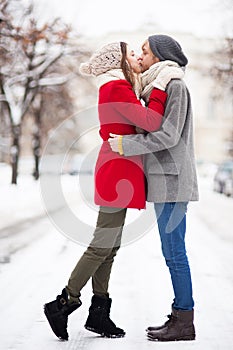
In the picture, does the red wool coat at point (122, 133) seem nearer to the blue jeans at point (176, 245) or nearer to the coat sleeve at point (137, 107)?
the coat sleeve at point (137, 107)

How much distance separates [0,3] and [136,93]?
37.0ft

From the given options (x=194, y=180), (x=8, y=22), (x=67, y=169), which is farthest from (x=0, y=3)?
(x=67, y=169)

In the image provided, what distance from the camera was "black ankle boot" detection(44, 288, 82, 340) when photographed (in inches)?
183

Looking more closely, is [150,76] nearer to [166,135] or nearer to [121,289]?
[166,135]

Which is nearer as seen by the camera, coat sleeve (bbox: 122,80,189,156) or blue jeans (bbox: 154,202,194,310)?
coat sleeve (bbox: 122,80,189,156)

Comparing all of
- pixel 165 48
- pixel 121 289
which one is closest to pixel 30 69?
pixel 121 289

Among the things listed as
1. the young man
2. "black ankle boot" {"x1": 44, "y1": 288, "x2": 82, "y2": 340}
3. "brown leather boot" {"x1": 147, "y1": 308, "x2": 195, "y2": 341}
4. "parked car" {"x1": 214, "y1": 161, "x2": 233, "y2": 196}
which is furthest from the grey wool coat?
"parked car" {"x1": 214, "y1": 161, "x2": 233, "y2": 196}

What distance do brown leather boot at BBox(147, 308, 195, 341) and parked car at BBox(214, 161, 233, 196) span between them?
84.3 ft

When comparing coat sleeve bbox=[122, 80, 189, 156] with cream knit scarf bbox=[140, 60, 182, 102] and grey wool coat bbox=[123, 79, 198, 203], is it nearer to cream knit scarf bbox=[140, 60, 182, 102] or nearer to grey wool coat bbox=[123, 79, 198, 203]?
grey wool coat bbox=[123, 79, 198, 203]

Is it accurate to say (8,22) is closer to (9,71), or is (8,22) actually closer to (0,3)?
(0,3)

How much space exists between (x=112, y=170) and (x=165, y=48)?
939 millimetres

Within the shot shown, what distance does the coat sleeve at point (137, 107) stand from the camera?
14.9 feet

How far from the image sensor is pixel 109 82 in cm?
464

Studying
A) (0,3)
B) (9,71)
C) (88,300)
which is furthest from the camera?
(9,71)
